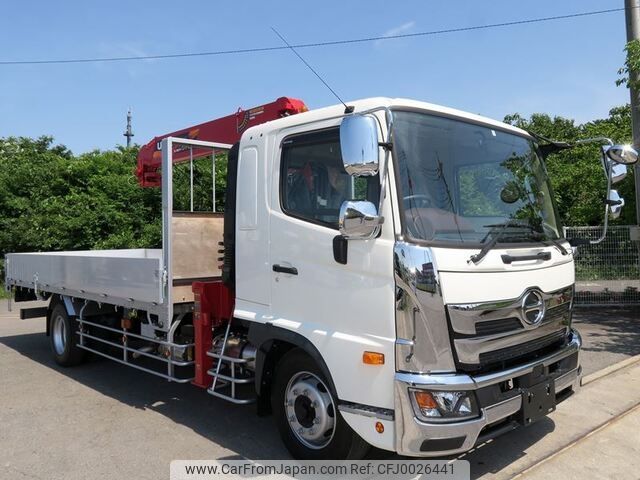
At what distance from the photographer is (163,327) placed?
16.6 ft

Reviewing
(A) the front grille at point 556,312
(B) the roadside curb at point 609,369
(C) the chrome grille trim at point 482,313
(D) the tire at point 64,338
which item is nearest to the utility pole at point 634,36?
(B) the roadside curb at point 609,369

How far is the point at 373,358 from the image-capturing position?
328cm

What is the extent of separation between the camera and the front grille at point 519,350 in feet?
10.9

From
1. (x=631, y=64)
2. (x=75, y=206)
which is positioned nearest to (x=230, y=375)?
(x=631, y=64)

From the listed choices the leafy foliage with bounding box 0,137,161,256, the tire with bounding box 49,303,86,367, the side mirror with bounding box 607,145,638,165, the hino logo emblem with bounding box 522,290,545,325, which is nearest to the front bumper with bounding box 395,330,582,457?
the hino logo emblem with bounding box 522,290,545,325

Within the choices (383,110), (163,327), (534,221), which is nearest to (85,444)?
(163,327)

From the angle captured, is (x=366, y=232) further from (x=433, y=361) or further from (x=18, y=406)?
(x=18, y=406)

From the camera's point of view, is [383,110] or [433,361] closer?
[433,361]

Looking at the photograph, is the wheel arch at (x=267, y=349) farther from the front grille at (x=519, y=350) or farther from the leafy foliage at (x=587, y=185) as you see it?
the leafy foliage at (x=587, y=185)

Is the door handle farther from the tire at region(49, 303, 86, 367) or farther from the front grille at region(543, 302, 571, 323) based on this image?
the tire at region(49, 303, 86, 367)

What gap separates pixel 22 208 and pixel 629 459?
1796cm

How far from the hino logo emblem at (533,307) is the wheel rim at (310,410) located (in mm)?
1428

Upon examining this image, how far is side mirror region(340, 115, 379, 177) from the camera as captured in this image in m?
3.05

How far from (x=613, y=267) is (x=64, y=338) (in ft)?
31.9
